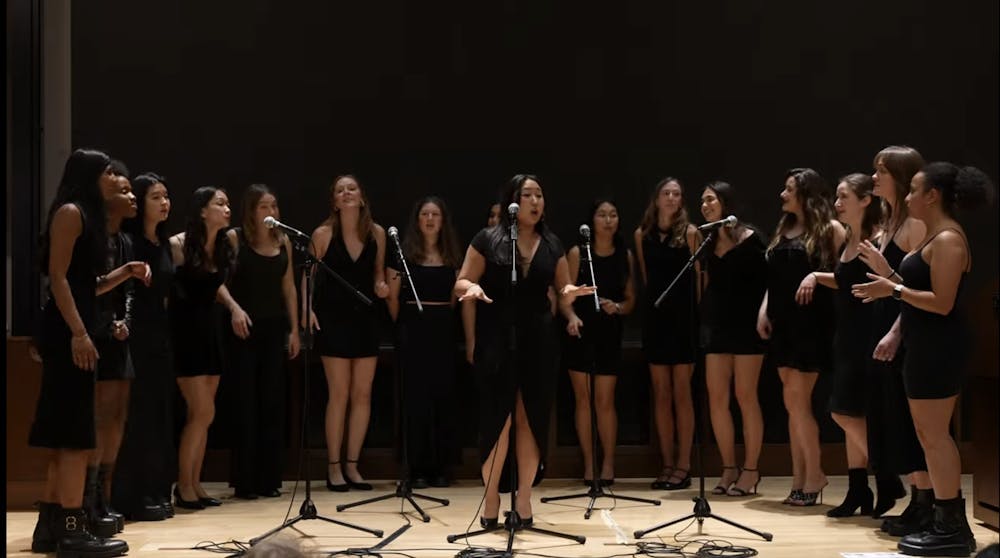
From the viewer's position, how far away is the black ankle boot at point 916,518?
513 centimetres

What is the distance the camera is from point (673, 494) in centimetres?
673

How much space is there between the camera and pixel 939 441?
4820mm

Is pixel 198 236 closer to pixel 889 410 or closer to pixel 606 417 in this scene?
pixel 606 417

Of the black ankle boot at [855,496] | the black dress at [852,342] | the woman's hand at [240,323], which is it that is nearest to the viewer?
the black dress at [852,342]

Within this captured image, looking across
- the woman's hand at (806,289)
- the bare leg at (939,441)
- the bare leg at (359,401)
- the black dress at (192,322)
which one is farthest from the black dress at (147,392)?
the bare leg at (939,441)

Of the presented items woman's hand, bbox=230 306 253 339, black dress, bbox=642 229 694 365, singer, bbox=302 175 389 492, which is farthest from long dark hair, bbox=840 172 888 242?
woman's hand, bbox=230 306 253 339

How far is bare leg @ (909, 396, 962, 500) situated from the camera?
15.8ft

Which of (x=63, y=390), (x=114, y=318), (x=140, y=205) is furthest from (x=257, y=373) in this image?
(x=63, y=390)

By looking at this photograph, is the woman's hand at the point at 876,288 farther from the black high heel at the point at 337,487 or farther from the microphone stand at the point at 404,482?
the black high heel at the point at 337,487

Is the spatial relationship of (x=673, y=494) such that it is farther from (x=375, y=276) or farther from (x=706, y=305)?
(x=375, y=276)

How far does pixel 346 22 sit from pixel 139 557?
4055 mm

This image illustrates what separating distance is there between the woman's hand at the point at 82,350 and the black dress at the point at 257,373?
1899mm

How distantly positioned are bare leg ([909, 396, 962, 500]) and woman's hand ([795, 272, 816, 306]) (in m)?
1.24

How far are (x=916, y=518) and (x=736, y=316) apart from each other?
5.46 ft
